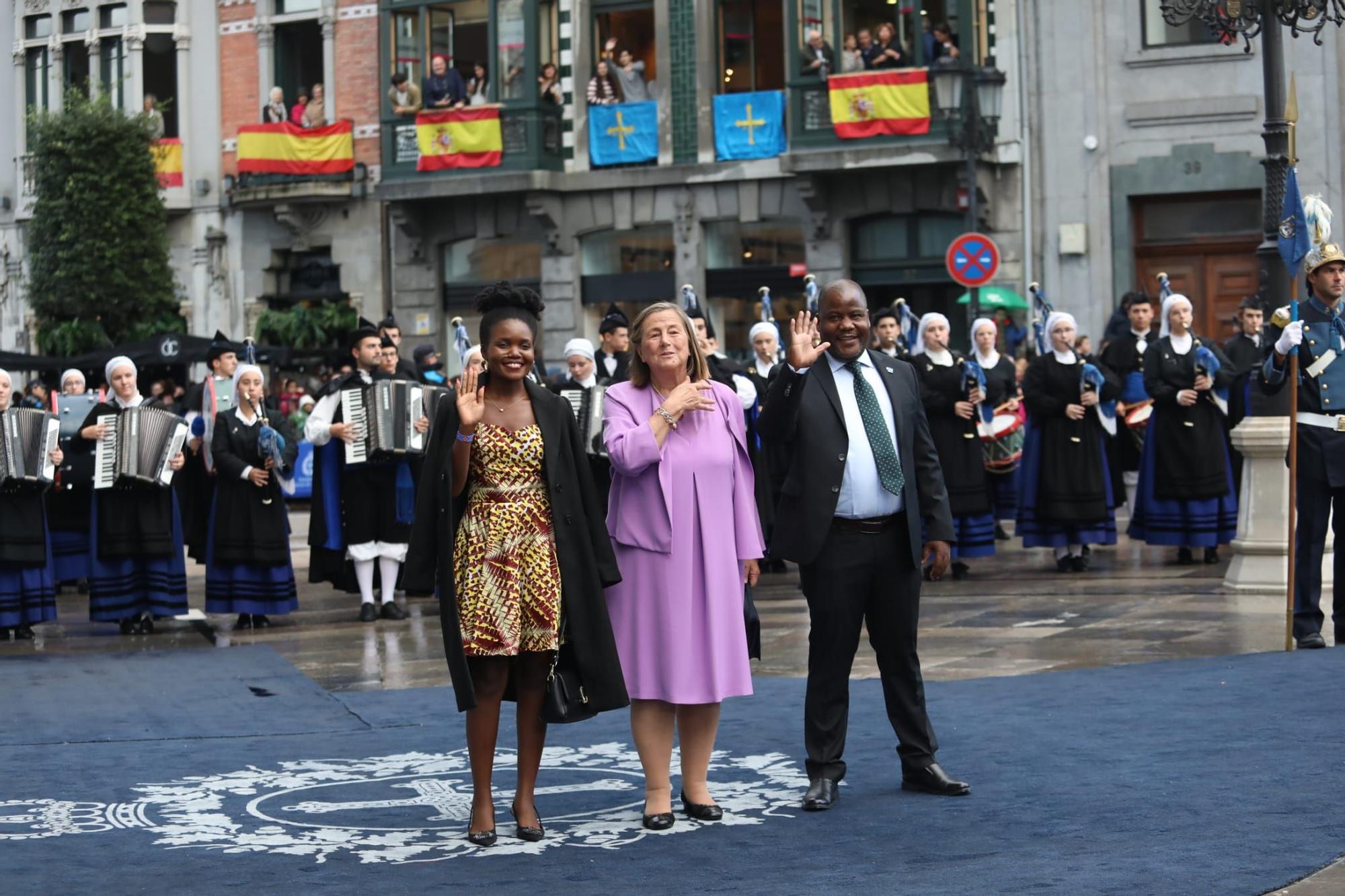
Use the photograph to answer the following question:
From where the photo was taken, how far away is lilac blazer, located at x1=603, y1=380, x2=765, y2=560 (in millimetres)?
7500

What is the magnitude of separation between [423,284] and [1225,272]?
42.5ft

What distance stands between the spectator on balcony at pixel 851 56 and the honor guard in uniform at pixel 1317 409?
1952cm

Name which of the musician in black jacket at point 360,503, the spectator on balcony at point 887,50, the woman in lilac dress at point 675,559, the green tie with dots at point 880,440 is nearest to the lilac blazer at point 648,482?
the woman in lilac dress at point 675,559

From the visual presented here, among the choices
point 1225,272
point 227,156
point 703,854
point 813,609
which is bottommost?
point 703,854

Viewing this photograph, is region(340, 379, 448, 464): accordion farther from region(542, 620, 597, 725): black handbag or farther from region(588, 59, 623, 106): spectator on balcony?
region(588, 59, 623, 106): spectator on balcony

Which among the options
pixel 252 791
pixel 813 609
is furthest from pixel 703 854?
pixel 252 791

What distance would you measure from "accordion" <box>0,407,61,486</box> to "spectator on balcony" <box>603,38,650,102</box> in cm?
1907

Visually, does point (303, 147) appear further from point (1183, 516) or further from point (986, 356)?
point (1183, 516)

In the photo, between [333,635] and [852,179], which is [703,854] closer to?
[333,635]

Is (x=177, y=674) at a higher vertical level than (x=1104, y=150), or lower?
lower

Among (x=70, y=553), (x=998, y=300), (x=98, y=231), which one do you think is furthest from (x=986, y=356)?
(x=98, y=231)

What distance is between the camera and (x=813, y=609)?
25.8 ft

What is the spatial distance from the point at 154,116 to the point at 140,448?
23.5 metres

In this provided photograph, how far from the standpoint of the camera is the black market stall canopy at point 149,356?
32312 mm
